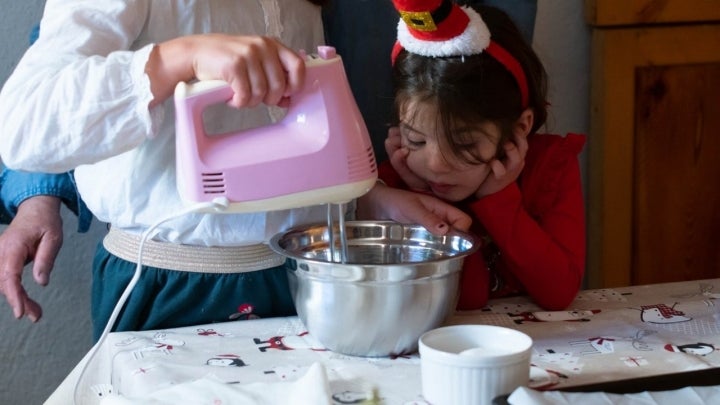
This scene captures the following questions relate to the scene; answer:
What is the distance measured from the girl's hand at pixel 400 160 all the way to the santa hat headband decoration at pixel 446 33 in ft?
0.40

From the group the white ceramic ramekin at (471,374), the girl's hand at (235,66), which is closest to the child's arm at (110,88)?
the girl's hand at (235,66)

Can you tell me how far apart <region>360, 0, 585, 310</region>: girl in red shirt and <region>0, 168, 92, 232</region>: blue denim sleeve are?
433mm

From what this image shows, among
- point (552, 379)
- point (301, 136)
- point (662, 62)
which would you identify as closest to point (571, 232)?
point (552, 379)

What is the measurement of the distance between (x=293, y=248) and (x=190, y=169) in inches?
9.0

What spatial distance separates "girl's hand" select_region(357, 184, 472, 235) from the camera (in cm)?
111

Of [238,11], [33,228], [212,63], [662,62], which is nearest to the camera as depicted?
[212,63]

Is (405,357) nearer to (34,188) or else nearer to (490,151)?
(490,151)

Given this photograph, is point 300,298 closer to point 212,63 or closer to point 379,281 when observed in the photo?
point 379,281

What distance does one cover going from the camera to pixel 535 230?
1.20 metres

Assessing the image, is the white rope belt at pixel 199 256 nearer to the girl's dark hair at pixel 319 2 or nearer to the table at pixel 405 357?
the table at pixel 405 357

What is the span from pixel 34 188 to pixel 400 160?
19.1 inches

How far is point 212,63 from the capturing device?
2.89 ft

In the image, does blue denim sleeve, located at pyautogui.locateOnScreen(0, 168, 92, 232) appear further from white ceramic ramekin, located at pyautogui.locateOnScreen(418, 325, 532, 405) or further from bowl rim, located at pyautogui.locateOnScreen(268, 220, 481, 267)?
white ceramic ramekin, located at pyautogui.locateOnScreen(418, 325, 532, 405)

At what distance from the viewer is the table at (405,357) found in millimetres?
913
